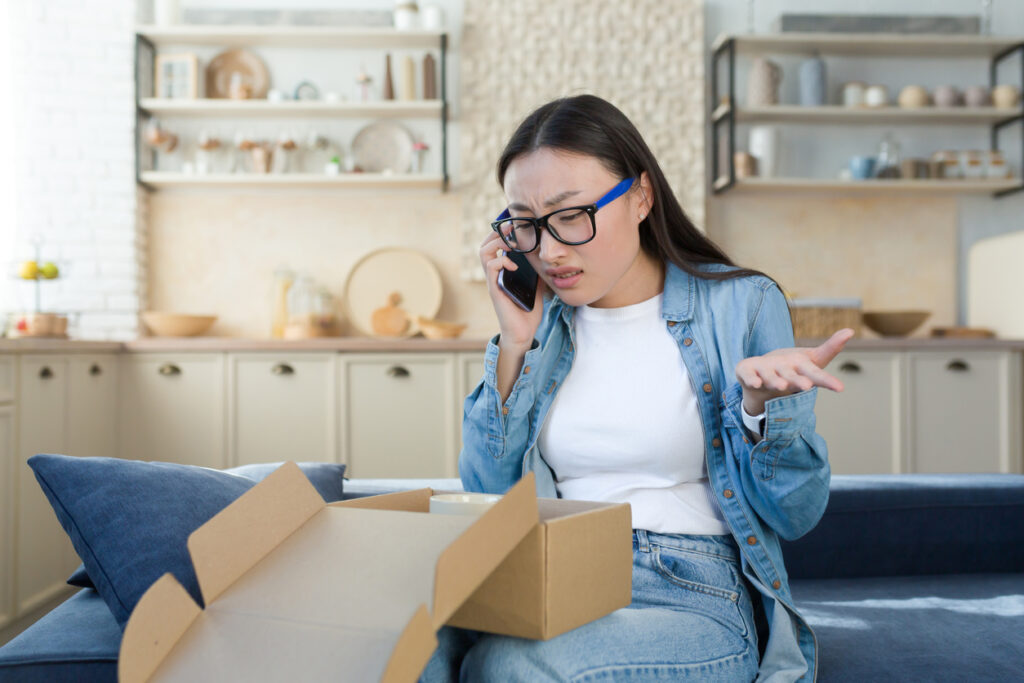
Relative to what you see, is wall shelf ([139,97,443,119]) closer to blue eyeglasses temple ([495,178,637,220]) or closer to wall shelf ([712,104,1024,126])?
wall shelf ([712,104,1024,126])

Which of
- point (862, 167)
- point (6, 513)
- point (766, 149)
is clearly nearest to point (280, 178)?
point (6, 513)

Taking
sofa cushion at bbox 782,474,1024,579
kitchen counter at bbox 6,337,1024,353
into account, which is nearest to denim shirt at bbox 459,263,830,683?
sofa cushion at bbox 782,474,1024,579

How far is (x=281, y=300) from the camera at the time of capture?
407cm

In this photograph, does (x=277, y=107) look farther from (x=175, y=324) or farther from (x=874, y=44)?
(x=874, y=44)

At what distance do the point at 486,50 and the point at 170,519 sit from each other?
354 cm

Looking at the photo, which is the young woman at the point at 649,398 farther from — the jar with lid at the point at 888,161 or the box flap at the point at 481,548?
the jar with lid at the point at 888,161

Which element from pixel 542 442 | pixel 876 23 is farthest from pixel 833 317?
pixel 542 442

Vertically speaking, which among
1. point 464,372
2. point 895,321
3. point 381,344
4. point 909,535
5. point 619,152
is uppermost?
point 619,152

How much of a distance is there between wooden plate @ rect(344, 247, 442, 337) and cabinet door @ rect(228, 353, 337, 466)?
1.85 ft

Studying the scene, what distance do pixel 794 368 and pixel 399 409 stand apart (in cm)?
Answer: 281

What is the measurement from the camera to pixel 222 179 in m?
3.94

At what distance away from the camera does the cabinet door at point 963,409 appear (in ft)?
12.1

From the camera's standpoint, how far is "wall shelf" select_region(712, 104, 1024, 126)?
403cm

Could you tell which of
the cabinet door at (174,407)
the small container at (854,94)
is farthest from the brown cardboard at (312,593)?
the small container at (854,94)
